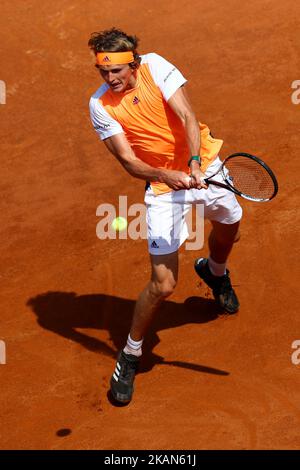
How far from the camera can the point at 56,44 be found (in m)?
12.3

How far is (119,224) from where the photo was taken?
935 cm

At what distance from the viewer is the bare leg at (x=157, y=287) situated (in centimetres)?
709

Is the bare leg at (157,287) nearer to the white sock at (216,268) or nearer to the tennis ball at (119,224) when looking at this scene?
the white sock at (216,268)

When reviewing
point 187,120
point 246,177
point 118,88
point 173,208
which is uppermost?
point 118,88

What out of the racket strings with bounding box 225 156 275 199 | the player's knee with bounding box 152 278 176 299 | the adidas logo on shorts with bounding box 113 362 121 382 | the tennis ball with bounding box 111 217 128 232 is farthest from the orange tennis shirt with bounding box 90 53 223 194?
the tennis ball with bounding box 111 217 128 232

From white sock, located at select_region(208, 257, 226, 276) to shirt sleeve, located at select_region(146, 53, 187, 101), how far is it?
5.79 ft

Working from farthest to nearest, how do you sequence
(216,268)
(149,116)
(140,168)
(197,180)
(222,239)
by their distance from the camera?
(216,268) < (222,239) < (149,116) < (140,168) < (197,180)

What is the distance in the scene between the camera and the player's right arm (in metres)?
6.69

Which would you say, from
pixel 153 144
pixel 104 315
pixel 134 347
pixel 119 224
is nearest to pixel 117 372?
→ pixel 134 347

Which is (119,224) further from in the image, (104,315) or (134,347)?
(134,347)

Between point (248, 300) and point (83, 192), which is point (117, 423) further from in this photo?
point (83, 192)

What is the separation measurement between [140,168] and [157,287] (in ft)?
3.28

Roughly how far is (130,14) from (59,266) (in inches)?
207

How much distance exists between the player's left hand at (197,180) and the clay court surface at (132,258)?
1702mm
